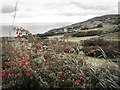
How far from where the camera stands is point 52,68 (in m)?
2.92

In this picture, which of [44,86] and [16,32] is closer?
[44,86]

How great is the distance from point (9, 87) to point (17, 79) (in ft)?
0.69

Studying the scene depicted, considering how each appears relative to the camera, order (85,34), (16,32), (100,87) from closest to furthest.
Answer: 1. (100,87)
2. (16,32)
3. (85,34)

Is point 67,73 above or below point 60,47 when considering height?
below

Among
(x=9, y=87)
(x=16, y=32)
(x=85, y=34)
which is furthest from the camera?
(x=85, y=34)

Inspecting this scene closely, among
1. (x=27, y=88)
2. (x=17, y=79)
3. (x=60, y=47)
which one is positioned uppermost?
(x=60, y=47)

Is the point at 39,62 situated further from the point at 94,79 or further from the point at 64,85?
the point at 94,79

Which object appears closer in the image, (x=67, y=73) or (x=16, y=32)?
(x=67, y=73)

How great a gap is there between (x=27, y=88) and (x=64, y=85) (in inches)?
32.1

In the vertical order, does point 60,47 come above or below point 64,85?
above

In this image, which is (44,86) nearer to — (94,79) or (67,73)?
(67,73)

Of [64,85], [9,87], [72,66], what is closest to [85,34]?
[72,66]

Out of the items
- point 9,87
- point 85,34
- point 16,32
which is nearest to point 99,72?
point 9,87

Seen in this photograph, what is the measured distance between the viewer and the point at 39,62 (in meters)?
2.89
